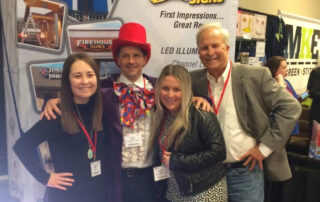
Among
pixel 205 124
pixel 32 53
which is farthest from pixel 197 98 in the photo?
pixel 32 53

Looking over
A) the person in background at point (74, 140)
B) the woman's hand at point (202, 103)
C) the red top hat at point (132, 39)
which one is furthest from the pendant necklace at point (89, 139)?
the woman's hand at point (202, 103)

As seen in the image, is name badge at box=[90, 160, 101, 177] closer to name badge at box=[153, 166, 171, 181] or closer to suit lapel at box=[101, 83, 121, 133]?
suit lapel at box=[101, 83, 121, 133]

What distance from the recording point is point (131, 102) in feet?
5.64

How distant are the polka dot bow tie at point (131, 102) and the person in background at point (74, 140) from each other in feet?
0.54

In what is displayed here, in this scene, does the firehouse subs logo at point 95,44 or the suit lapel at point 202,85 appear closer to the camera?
the suit lapel at point 202,85

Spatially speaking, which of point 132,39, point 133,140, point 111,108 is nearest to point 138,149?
point 133,140

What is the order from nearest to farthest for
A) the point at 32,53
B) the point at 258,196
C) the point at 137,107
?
the point at 137,107 → the point at 258,196 → the point at 32,53

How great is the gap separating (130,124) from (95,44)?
78cm

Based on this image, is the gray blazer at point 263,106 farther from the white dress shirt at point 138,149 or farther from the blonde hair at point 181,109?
the white dress shirt at point 138,149

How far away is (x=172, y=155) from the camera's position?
1.60 m

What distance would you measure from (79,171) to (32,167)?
26 centimetres

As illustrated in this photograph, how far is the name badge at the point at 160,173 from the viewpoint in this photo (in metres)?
1.73

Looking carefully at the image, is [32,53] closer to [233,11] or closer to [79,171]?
[79,171]

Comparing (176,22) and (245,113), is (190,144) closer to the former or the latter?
(245,113)
